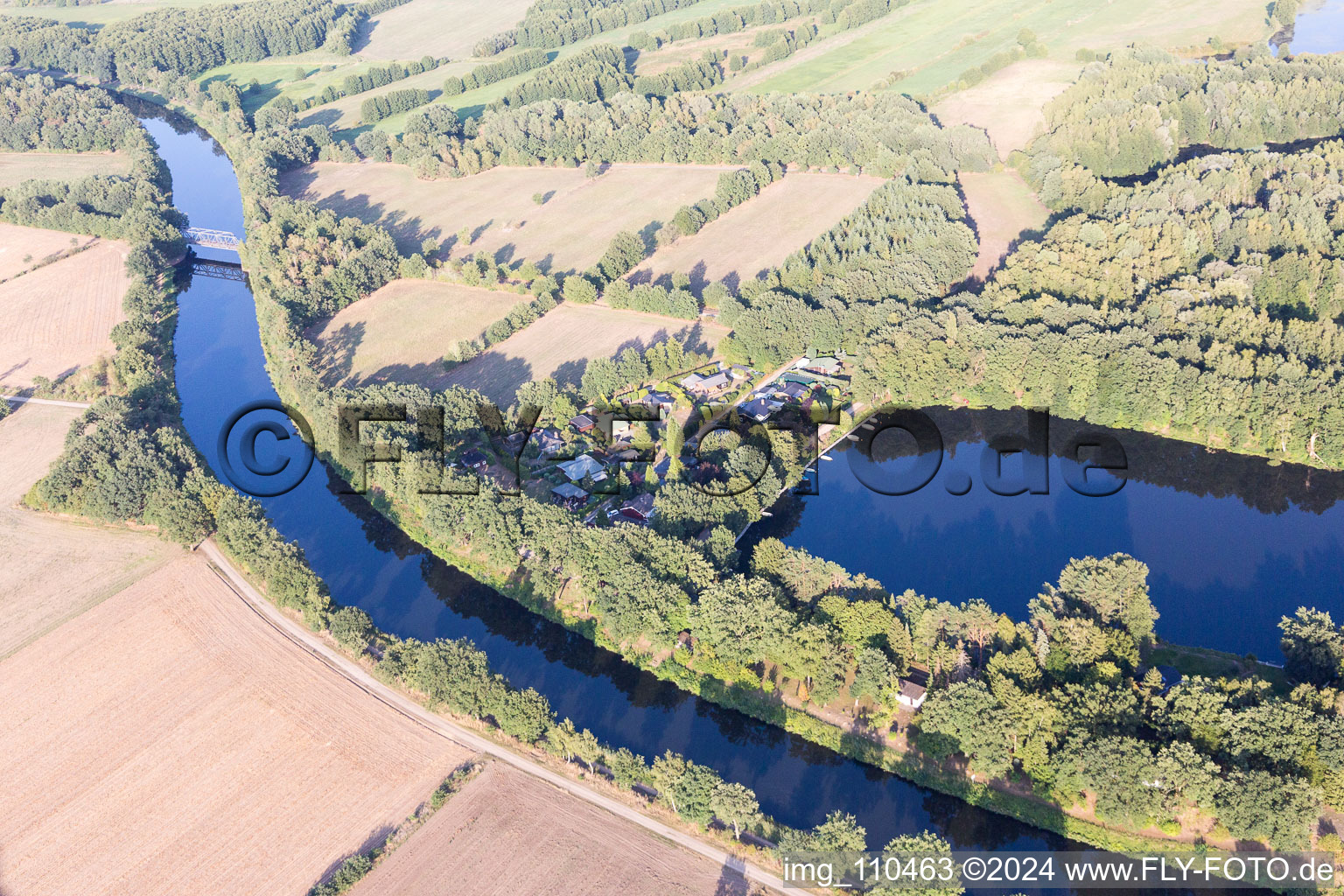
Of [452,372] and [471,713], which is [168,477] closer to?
[452,372]

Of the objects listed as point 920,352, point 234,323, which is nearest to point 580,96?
point 234,323

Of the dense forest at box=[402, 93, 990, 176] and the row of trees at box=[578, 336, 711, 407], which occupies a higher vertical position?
the dense forest at box=[402, 93, 990, 176]

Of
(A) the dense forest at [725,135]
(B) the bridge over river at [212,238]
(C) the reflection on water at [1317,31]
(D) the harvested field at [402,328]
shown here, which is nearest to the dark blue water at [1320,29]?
(C) the reflection on water at [1317,31]

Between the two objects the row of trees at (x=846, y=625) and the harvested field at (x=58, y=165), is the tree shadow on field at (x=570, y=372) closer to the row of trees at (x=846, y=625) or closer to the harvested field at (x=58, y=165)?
the row of trees at (x=846, y=625)

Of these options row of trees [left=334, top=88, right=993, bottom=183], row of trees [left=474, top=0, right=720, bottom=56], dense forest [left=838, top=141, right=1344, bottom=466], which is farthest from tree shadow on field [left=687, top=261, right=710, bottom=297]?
row of trees [left=474, top=0, right=720, bottom=56]

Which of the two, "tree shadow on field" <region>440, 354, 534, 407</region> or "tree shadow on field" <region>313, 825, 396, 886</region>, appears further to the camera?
"tree shadow on field" <region>440, 354, 534, 407</region>

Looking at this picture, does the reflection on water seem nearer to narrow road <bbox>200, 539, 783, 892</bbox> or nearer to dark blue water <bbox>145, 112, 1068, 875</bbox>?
dark blue water <bbox>145, 112, 1068, 875</bbox>
